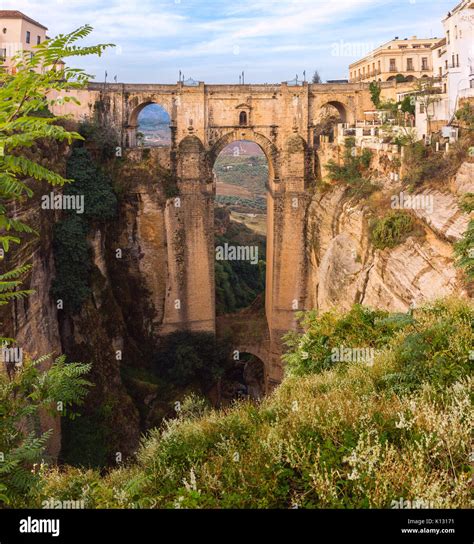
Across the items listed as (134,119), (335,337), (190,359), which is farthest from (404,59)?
(335,337)

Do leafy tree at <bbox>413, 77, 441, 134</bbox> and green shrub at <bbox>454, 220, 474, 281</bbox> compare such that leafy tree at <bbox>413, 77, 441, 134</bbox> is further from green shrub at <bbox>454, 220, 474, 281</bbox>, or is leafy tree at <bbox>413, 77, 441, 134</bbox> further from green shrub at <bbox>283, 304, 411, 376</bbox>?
green shrub at <bbox>454, 220, 474, 281</bbox>

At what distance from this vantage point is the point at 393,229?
60.6 ft

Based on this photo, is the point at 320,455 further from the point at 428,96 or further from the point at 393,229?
the point at 428,96

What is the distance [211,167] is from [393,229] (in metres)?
14.1

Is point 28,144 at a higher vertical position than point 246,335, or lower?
higher

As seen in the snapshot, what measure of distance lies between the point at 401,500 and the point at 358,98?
30.4 m

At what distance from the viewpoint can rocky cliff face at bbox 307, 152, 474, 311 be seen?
16.0 m

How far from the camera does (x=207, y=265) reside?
1163 inches

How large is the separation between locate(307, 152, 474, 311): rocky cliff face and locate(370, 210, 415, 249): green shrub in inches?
10.2

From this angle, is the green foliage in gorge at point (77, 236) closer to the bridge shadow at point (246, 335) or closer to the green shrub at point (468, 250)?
the bridge shadow at point (246, 335)

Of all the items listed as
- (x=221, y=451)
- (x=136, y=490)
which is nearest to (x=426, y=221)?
(x=221, y=451)

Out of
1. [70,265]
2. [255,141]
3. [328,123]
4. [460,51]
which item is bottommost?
[70,265]

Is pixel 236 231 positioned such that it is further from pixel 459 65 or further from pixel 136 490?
pixel 136 490

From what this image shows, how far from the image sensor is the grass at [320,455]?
200 inches
